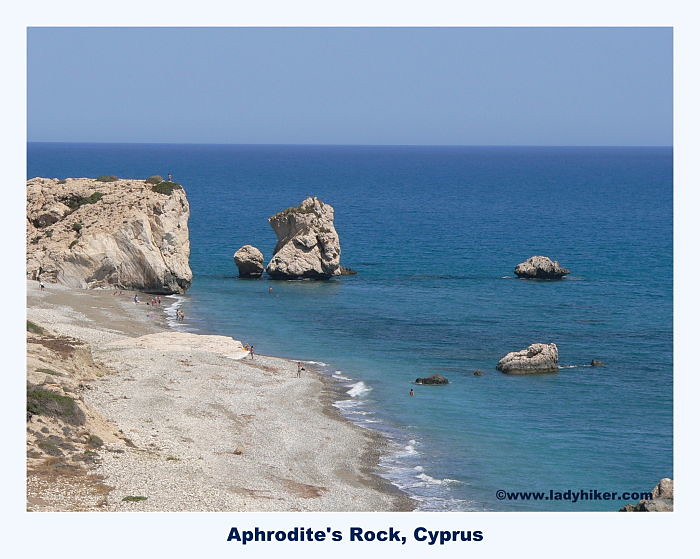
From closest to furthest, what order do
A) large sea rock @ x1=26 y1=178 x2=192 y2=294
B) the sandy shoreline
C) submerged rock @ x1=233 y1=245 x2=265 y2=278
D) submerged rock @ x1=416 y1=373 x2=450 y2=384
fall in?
the sandy shoreline
submerged rock @ x1=416 y1=373 x2=450 y2=384
large sea rock @ x1=26 y1=178 x2=192 y2=294
submerged rock @ x1=233 y1=245 x2=265 y2=278

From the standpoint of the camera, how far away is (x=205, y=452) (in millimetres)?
47344

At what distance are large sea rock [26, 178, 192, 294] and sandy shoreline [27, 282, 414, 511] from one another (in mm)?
17048

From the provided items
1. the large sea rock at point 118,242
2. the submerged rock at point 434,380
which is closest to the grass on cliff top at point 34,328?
the submerged rock at point 434,380

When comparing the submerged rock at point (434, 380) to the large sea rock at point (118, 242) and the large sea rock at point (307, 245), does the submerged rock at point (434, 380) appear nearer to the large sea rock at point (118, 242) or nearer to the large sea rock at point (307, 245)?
the large sea rock at point (118, 242)

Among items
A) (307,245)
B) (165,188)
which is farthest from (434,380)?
(165,188)

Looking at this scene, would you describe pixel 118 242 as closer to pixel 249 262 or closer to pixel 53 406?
pixel 249 262

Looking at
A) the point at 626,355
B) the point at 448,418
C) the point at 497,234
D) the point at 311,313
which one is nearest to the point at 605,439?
the point at 448,418

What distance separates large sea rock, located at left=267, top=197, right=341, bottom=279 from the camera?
104 metres

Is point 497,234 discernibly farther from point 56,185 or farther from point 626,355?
point 626,355

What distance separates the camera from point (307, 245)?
104 metres

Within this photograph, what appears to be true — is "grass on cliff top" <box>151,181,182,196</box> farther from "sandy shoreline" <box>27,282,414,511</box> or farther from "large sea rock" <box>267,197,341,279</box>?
"sandy shoreline" <box>27,282,414,511</box>

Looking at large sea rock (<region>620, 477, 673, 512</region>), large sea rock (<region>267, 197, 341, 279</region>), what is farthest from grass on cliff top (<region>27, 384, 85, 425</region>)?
large sea rock (<region>267, 197, 341, 279</region>)

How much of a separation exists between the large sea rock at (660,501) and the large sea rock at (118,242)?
61.6 m

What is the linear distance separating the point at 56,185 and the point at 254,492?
7137 cm
